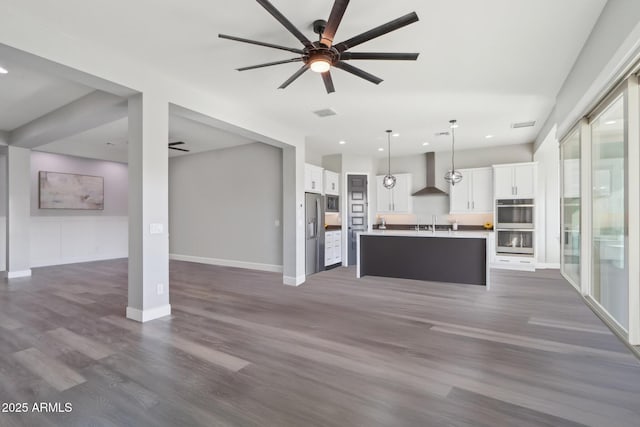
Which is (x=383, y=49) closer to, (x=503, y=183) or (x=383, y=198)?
(x=503, y=183)

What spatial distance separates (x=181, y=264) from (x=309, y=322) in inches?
216

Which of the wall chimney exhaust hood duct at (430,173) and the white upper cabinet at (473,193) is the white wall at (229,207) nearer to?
the wall chimney exhaust hood duct at (430,173)

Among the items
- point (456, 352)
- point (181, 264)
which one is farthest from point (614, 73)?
point (181, 264)

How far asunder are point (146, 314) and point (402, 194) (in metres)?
6.66

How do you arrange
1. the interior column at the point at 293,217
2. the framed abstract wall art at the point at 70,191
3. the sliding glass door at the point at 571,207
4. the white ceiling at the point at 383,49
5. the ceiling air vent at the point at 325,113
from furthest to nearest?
the framed abstract wall art at the point at 70,191
the interior column at the point at 293,217
the ceiling air vent at the point at 325,113
the sliding glass door at the point at 571,207
the white ceiling at the point at 383,49

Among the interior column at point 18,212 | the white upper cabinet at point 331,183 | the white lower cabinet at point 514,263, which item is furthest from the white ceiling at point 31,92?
the white lower cabinet at point 514,263

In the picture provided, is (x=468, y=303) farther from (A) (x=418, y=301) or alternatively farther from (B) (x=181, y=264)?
(B) (x=181, y=264)

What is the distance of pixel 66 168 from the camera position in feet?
26.1

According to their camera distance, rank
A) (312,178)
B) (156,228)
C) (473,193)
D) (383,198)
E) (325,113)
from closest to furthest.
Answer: (156,228) < (325,113) < (312,178) < (473,193) < (383,198)

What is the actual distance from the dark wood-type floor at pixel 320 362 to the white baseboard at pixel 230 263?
2.24 m

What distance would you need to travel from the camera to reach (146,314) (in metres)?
3.68

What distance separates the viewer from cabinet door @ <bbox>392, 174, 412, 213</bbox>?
845 cm

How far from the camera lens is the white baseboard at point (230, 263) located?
7.10 meters

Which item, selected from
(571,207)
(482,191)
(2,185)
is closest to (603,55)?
(571,207)
